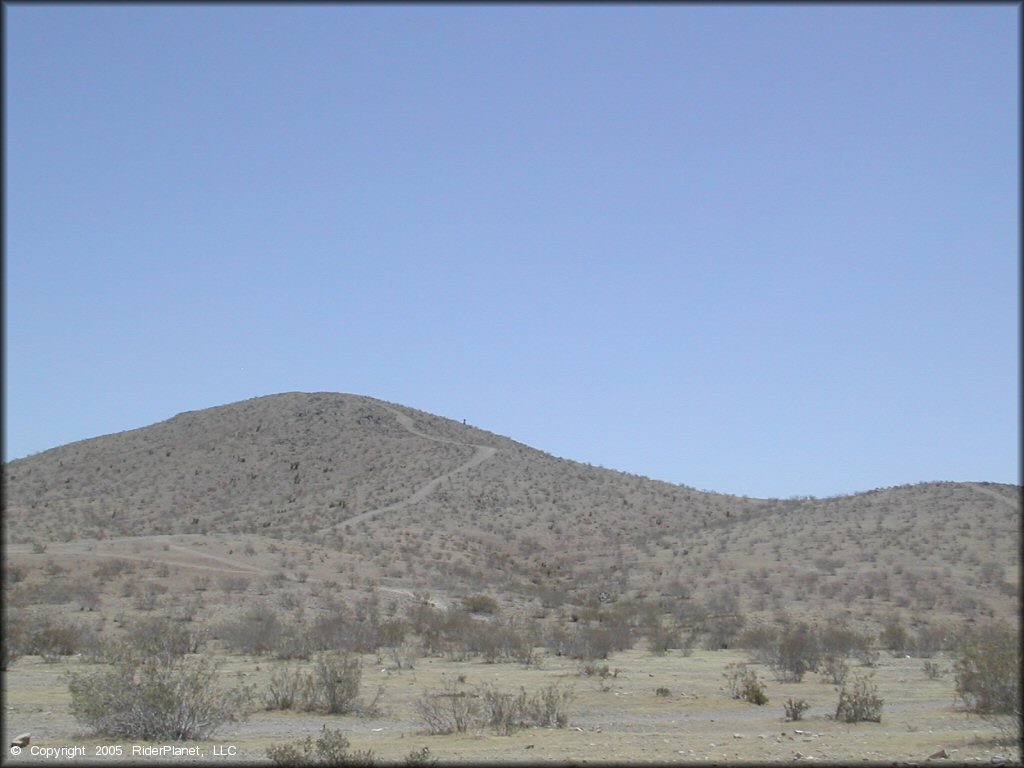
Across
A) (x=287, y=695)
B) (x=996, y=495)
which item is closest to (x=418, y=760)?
(x=287, y=695)

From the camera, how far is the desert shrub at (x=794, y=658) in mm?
25031

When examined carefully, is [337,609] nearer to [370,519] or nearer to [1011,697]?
[1011,697]

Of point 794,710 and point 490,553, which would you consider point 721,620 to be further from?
point 490,553

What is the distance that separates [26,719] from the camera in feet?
58.0

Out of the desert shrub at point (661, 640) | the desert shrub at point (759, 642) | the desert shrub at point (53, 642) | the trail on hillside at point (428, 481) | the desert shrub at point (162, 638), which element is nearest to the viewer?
the desert shrub at point (162, 638)

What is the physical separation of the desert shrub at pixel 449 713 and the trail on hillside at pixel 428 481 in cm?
5500

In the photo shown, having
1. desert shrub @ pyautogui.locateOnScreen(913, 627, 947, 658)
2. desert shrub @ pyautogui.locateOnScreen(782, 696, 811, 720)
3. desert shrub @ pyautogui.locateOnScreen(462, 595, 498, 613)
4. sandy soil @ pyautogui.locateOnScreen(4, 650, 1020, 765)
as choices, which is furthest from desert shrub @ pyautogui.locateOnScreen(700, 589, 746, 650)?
desert shrub @ pyautogui.locateOnScreen(782, 696, 811, 720)

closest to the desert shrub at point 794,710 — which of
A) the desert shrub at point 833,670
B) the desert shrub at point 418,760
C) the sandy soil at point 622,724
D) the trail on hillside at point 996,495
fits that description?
the sandy soil at point 622,724

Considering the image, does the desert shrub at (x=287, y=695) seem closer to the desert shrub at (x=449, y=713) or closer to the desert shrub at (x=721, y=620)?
the desert shrub at (x=449, y=713)

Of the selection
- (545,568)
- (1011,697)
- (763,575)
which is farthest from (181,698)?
(545,568)

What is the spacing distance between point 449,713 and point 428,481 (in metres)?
70.6

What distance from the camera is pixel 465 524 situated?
2869 inches

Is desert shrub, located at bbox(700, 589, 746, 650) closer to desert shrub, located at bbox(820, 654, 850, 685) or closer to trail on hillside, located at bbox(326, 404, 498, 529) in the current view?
desert shrub, located at bbox(820, 654, 850, 685)

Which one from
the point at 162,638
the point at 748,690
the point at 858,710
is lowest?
the point at 858,710
